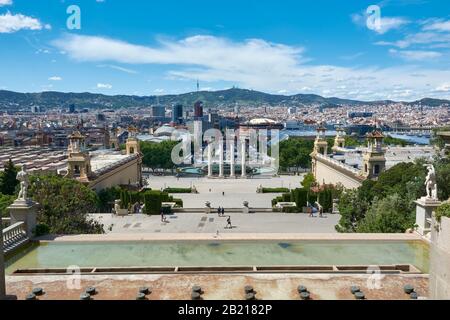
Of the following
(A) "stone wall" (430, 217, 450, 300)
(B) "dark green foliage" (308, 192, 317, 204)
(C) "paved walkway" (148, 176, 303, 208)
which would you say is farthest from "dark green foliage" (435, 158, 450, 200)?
(C) "paved walkway" (148, 176, 303, 208)

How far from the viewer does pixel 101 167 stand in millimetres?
50094

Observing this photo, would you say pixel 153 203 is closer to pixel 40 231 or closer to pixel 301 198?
pixel 301 198

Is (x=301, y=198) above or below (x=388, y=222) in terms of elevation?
below

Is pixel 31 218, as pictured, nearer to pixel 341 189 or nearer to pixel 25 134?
pixel 341 189

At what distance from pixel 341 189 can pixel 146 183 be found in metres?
33.2

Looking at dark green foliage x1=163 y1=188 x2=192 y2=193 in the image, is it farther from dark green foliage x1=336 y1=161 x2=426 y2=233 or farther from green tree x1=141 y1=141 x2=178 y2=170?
green tree x1=141 y1=141 x2=178 y2=170

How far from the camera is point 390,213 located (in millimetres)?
19438

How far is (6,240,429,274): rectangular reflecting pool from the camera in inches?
448

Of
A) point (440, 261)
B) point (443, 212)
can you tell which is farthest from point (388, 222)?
point (440, 261)

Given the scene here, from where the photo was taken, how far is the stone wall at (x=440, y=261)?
6.61 m

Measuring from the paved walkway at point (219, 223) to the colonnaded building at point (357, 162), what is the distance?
605cm

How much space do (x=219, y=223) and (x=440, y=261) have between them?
97.4 ft

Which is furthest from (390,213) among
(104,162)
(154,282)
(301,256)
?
(104,162)

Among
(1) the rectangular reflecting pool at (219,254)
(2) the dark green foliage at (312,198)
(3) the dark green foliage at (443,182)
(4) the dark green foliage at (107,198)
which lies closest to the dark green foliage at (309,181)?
(2) the dark green foliage at (312,198)
